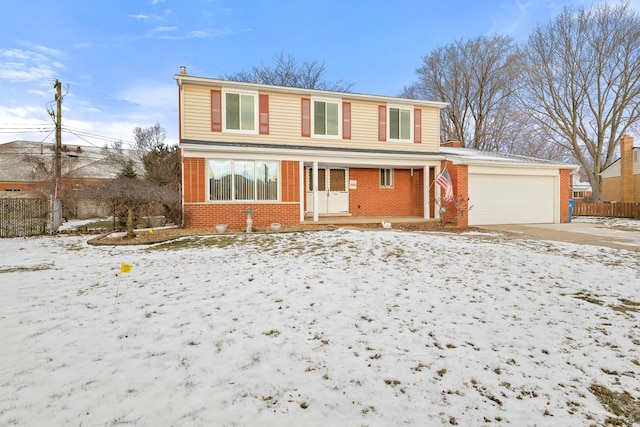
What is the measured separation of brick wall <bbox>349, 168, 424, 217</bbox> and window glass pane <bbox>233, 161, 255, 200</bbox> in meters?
4.96

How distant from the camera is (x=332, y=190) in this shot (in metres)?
15.1

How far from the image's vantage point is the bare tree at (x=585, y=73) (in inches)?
860

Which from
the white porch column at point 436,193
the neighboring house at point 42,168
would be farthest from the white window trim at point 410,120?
the neighboring house at point 42,168

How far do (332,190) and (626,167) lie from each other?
85.0ft

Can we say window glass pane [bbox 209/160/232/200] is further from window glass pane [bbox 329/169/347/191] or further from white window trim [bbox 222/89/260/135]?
window glass pane [bbox 329/169/347/191]

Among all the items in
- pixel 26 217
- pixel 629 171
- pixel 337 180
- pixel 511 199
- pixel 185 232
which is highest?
pixel 629 171

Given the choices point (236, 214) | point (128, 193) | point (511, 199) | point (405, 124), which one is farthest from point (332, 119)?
point (511, 199)

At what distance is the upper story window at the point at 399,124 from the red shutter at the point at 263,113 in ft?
18.4

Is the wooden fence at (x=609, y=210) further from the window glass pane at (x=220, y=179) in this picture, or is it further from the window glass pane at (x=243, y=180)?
the window glass pane at (x=220, y=179)

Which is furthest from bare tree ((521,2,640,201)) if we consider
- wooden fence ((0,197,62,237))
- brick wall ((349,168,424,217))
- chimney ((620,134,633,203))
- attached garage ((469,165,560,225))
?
wooden fence ((0,197,62,237))

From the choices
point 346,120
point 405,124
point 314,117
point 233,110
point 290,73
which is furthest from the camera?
point 290,73

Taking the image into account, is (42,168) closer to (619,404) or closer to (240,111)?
(240,111)

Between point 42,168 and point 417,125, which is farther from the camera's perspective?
point 42,168

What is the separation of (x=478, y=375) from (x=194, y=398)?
227cm
